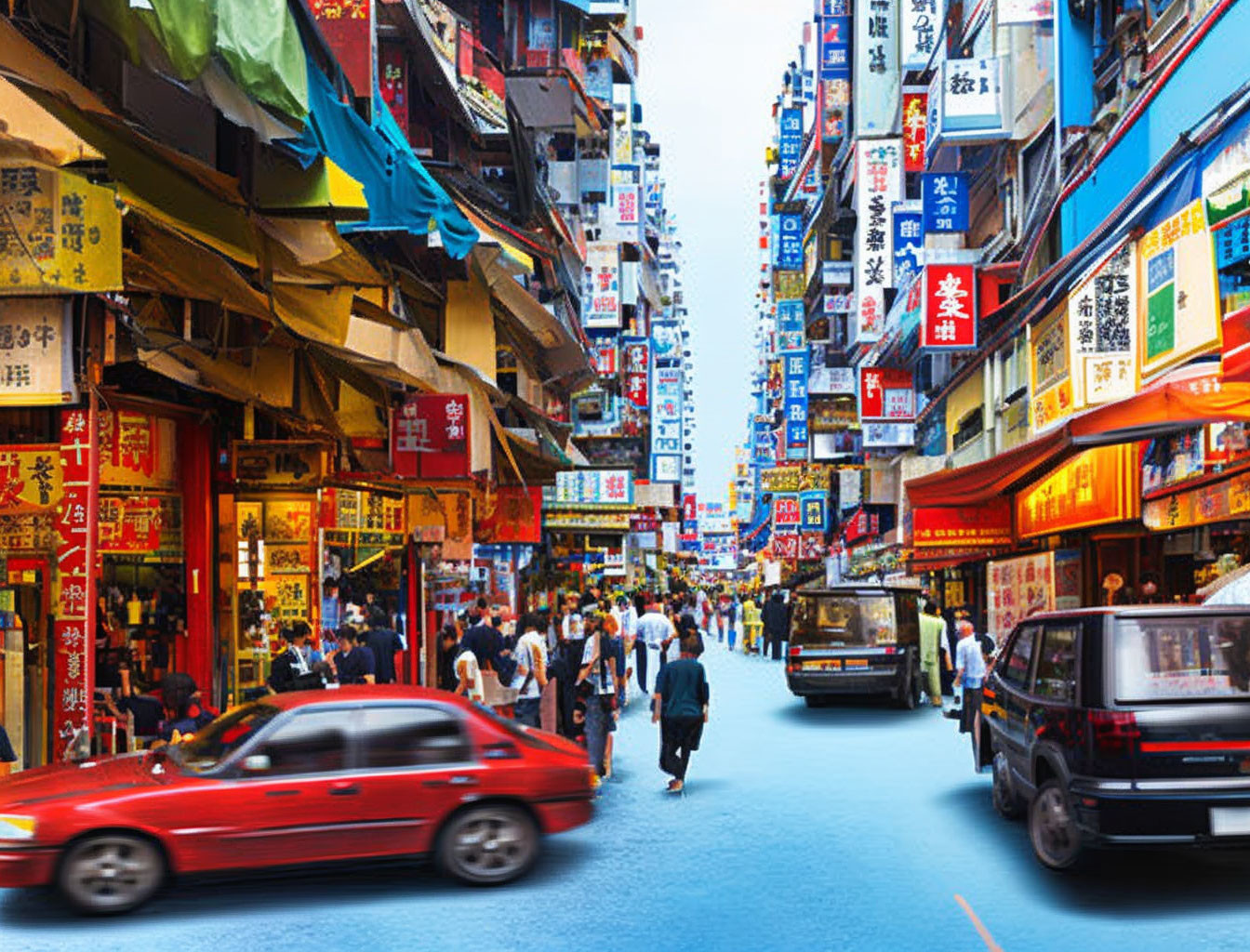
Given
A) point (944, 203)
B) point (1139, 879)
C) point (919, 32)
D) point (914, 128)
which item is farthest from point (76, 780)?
point (919, 32)

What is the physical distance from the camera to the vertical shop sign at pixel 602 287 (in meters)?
50.3

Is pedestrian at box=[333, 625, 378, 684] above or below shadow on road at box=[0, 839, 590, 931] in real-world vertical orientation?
above

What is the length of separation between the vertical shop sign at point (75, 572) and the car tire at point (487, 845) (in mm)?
3871

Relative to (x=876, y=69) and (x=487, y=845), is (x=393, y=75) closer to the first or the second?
(x=487, y=845)

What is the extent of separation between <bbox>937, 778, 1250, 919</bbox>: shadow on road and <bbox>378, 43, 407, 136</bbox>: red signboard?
16.7 metres

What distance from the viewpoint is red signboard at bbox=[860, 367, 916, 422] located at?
41.6m

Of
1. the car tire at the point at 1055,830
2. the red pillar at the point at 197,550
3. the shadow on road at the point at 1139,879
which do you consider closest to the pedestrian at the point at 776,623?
the red pillar at the point at 197,550

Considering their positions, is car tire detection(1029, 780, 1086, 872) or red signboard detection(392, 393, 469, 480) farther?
red signboard detection(392, 393, 469, 480)

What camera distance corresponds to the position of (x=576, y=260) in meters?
46.3

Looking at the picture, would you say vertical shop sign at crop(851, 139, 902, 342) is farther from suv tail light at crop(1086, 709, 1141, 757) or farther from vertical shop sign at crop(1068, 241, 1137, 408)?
suv tail light at crop(1086, 709, 1141, 757)

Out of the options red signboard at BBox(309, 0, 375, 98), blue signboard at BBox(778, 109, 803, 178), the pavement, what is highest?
blue signboard at BBox(778, 109, 803, 178)

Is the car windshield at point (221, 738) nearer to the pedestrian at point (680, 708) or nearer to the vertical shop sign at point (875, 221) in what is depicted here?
the pedestrian at point (680, 708)

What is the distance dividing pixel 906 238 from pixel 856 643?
69.5 feet

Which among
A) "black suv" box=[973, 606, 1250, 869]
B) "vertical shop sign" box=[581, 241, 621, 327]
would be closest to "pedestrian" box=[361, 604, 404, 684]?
"black suv" box=[973, 606, 1250, 869]
